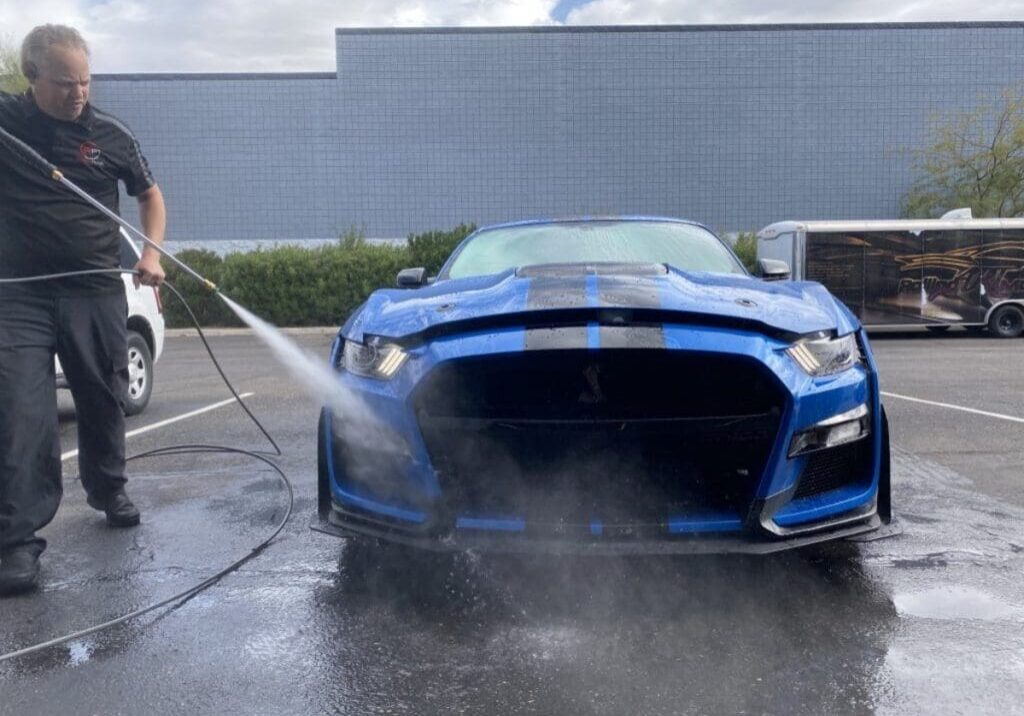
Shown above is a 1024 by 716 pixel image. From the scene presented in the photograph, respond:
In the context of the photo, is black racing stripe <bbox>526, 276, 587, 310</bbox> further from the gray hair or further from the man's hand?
the gray hair

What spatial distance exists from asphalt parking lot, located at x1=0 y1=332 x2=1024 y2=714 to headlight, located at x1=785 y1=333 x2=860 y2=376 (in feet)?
2.72

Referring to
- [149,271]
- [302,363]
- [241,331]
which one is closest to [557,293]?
[302,363]

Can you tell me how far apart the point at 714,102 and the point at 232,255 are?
13728 mm

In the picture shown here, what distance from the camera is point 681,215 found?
2438cm

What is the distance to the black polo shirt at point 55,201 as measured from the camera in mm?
3336

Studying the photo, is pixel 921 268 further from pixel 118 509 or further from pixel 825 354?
pixel 118 509

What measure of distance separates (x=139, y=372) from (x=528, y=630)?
5556 millimetres

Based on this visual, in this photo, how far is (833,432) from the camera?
2.72 m

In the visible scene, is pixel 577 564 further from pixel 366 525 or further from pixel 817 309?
pixel 817 309

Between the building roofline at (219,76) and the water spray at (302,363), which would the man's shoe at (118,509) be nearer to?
the water spray at (302,363)

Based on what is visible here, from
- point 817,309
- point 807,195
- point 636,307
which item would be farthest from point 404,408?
point 807,195

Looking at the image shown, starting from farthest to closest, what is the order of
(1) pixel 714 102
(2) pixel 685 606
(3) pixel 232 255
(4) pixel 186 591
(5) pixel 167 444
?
(1) pixel 714 102, (3) pixel 232 255, (5) pixel 167 444, (4) pixel 186 591, (2) pixel 685 606

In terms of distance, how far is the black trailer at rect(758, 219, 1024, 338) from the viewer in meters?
16.3

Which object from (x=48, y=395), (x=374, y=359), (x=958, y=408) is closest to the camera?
(x=374, y=359)
